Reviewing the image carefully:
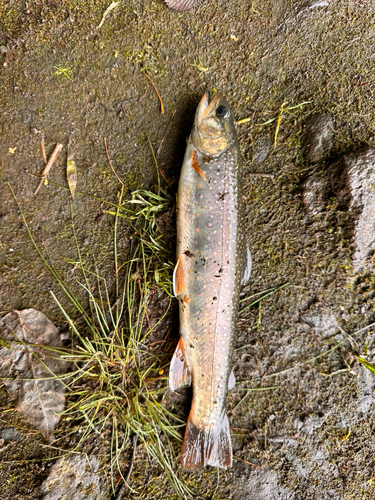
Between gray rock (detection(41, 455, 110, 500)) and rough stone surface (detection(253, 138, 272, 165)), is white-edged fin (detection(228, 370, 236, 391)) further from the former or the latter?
rough stone surface (detection(253, 138, 272, 165))

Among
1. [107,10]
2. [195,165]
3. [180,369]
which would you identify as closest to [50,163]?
[195,165]

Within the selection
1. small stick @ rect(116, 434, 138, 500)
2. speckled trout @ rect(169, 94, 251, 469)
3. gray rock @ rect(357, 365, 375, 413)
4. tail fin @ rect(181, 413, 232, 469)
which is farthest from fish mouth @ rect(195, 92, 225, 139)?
small stick @ rect(116, 434, 138, 500)

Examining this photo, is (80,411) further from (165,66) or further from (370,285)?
(165,66)

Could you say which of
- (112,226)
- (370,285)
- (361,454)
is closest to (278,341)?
(370,285)

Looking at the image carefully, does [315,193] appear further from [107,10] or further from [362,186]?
[107,10]

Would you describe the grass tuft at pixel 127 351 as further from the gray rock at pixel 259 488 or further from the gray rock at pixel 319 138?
the gray rock at pixel 319 138
